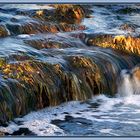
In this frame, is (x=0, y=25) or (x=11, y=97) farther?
(x=0, y=25)

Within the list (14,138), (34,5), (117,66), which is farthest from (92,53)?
(14,138)

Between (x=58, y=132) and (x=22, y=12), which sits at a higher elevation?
(x=22, y=12)

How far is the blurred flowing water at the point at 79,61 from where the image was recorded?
3.77 meters

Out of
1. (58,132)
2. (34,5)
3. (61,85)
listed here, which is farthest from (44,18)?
(58,132)

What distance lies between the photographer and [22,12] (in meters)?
4.04

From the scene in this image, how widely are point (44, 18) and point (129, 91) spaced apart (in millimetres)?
710

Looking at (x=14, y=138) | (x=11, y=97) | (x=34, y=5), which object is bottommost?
(x=14, y=138)

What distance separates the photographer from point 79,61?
3977 millimetres

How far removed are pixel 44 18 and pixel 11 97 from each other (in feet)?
2.06

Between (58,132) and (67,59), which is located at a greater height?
(67,59)

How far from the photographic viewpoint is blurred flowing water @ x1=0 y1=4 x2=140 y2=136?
377 cm

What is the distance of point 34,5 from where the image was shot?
4.00 meters

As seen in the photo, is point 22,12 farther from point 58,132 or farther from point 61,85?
point 58,132

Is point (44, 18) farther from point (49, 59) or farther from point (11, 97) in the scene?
point (11, 97)
